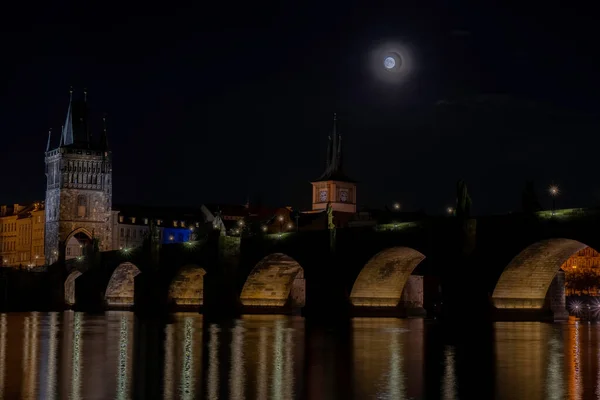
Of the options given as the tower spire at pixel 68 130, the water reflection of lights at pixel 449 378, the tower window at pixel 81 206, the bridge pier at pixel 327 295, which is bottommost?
the water reflection of lights at pixel 449 378

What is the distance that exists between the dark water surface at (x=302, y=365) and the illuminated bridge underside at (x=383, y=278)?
2133 centimetres

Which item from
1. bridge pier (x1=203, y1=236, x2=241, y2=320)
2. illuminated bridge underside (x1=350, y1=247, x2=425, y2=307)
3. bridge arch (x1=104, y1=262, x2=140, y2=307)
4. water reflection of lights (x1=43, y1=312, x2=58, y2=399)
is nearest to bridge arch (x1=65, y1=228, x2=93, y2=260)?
bridge arch (x1=104, y1=262, x2=140, y2=307)

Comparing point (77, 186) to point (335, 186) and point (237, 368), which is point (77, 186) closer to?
point (335, 186)

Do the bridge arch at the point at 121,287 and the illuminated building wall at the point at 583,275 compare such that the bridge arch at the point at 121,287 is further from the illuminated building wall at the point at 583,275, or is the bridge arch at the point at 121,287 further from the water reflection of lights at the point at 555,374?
the water reflection of lights at the point at 555,374

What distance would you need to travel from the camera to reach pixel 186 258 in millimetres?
105750

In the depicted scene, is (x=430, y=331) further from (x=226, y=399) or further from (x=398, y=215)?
(x=398, y=215)

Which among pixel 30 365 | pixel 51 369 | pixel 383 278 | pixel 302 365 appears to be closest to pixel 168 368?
pixel 51 369

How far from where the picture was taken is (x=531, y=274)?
232 feet

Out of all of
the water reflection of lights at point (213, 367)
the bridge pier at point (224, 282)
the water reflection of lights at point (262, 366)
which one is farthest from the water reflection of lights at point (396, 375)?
the bridge pier at point (224, 282)

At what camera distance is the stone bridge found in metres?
68.4

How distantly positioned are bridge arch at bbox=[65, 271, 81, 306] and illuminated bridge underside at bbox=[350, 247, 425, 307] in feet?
217

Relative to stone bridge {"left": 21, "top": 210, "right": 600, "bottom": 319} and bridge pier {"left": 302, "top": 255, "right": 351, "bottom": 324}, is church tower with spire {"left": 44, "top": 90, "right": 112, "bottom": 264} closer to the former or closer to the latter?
stone bridge {"left": 21, "top": 210, "right": 600, "bottom": 319}

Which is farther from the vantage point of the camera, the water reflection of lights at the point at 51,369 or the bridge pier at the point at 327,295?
the bridge pier at the point at 327,295

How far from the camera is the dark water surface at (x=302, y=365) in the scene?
3002 centimetres
